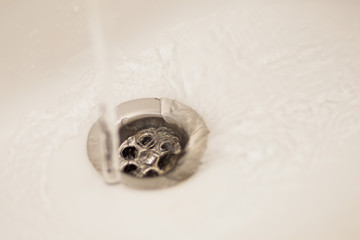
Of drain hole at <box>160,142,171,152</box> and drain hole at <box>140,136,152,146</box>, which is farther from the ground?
drain hole at <box>140,136,152,146</box>

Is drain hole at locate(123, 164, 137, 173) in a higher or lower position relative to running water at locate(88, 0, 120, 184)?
lower

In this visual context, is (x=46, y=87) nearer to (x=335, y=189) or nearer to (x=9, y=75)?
(x=9, y=75)

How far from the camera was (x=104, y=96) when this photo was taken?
1.96ft

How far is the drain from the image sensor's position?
20.3 inches

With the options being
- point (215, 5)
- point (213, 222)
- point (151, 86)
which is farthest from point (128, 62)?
point (213, 222)

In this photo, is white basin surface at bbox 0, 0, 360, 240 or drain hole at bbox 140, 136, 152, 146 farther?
drain hole at bbox 140, 136, 152, 146

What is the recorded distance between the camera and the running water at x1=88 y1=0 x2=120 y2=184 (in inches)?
20.4

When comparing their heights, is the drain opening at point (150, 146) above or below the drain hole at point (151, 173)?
above

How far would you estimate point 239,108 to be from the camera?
0.57 meters

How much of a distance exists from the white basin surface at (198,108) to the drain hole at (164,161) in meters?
0.04

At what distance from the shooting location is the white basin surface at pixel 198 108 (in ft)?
1.50

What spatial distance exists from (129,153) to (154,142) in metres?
0.04

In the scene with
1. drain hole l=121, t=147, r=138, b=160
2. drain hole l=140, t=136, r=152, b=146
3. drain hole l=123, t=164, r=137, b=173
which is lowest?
drain hole l=123, t=164, r=137, b=173

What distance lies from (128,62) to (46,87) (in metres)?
0.12
